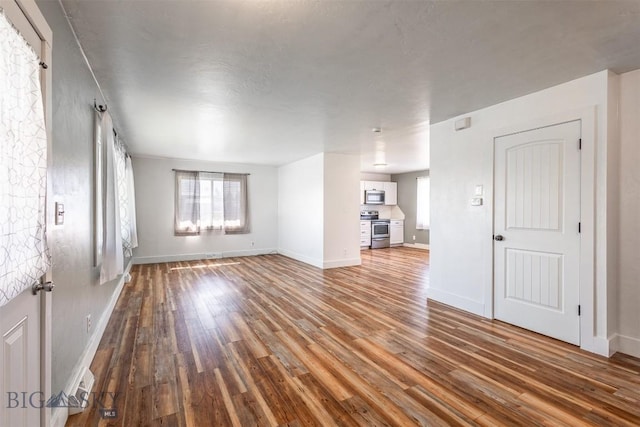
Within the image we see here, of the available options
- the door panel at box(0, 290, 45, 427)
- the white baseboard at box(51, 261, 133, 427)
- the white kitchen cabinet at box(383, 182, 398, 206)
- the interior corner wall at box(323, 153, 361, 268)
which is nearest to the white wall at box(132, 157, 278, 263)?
the interior corner wall at box(323, 153, 361, 268)

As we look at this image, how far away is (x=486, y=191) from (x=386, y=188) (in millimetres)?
6423

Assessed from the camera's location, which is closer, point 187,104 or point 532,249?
point 532,249

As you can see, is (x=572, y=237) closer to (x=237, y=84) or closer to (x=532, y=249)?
(x=532, y=249)

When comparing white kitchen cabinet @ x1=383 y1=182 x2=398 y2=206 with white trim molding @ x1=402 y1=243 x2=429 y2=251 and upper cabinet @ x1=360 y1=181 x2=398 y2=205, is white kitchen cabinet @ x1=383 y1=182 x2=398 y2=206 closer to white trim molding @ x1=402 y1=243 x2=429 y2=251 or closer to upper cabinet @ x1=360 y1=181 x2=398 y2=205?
upper cabinet @ x1=360 y1=181 x2=398 y2=205

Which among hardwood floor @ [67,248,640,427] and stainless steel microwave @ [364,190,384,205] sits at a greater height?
stainless steel microwave @ [364,190,384,205]

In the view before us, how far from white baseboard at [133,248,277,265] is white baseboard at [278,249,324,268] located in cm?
54

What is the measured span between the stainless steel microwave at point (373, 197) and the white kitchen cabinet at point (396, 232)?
2.61ft

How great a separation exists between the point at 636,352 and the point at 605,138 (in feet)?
6.03

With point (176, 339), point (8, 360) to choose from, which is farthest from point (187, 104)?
point (8, 360)

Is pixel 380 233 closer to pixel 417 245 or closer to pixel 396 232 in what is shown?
pixel 396 232

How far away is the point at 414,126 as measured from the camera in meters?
4.10

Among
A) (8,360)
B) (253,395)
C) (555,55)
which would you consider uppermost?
(555,55)

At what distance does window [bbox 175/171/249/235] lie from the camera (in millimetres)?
6887

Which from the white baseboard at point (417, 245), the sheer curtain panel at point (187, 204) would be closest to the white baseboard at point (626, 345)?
the white baseboard at point (417, 245)
